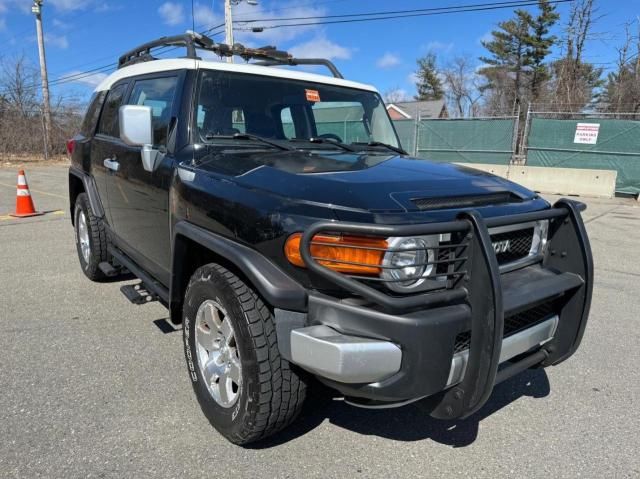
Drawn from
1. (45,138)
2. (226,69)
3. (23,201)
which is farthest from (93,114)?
(45,138)

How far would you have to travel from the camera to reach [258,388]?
2197mm

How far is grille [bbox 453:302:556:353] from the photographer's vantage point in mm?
2094

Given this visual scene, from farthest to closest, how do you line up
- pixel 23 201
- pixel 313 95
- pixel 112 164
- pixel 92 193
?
pixel 23 201 → pixel 92 193 → pixel 112 164 → pixel 313 95

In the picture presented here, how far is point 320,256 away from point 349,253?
0.12 metres

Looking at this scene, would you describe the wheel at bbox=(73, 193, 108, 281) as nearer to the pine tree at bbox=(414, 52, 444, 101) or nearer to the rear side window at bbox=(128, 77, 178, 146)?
the rear side window at bbox=(128, 77, 178, 146)

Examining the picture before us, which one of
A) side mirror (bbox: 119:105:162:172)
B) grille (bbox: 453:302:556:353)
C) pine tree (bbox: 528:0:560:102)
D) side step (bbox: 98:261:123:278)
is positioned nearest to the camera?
grille (bbox: 453:302:556:353)

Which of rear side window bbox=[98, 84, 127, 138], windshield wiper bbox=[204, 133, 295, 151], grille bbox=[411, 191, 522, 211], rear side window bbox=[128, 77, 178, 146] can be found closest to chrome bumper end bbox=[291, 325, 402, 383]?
grille bbox=[411, 191, 522, 211]

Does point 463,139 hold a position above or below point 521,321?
above

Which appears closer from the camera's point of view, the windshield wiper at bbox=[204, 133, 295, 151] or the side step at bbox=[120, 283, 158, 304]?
the windshield wiper at bbox=[204, 133, 295, 151]

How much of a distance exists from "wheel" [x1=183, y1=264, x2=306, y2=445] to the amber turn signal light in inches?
17.2

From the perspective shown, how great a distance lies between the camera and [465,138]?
57.1 feet

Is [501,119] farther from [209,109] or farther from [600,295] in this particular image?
[209,109]

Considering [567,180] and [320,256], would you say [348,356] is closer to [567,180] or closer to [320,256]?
Answer: [320,256]

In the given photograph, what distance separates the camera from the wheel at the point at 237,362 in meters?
2.19
